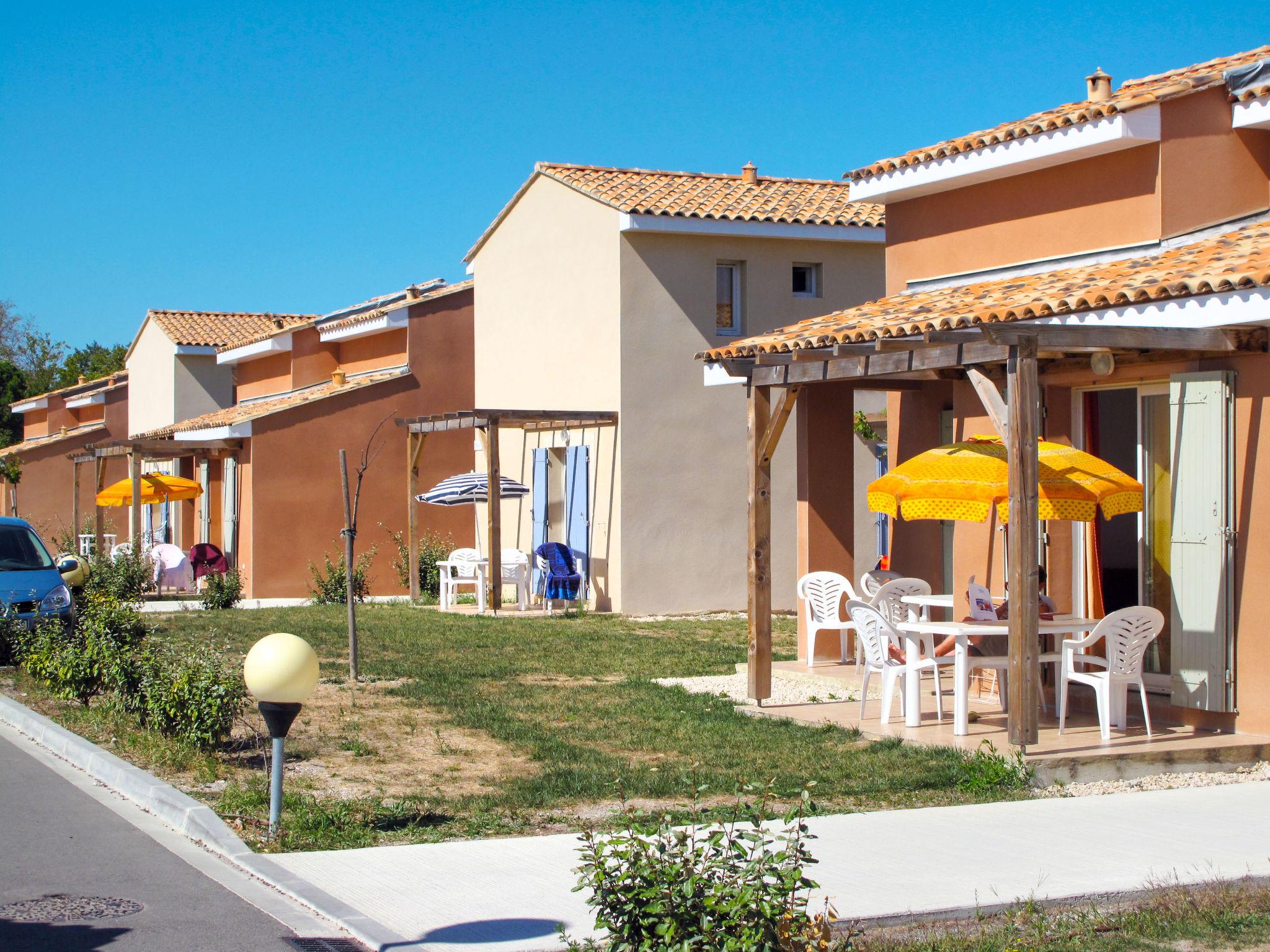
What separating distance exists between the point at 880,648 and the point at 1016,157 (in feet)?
17.7

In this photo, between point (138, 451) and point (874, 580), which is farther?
point (138, 451)

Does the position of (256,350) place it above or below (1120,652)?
above

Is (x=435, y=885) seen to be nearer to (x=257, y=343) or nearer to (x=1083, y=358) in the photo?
(x=1083, y=358)

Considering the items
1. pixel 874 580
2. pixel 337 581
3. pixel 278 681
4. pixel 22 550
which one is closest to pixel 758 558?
pixel 874 580

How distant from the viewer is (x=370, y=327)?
27.9m

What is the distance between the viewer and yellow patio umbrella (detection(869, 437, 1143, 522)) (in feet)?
31.1

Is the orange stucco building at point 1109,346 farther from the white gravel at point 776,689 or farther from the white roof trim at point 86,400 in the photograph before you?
the white roof trim at point 86,400

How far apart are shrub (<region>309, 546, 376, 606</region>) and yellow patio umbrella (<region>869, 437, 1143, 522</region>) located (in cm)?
1405

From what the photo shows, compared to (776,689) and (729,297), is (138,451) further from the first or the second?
(776,689)

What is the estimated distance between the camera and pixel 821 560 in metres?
14.4

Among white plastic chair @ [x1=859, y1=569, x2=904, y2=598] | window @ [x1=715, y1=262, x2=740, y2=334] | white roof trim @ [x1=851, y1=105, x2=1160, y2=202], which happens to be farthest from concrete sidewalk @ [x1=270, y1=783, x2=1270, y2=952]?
window @ [x1=715, y1=262, x2=740, y2=334]

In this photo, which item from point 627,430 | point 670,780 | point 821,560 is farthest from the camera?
point 627,430

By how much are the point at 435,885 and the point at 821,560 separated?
8.55 meters

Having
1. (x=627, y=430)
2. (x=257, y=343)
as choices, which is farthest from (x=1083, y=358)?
(x=257, y=343)
